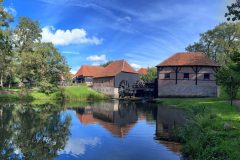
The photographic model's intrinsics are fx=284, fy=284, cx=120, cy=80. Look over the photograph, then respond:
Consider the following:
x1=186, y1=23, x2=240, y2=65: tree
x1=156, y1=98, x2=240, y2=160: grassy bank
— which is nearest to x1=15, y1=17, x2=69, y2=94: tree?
x1=186, y1=23, x2=240, y2=65: tree

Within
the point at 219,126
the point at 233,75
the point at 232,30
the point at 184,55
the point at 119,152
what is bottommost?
the point at 119,152

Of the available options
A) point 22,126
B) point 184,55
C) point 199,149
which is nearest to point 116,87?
point 184,55

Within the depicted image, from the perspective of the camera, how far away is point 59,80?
191 feet

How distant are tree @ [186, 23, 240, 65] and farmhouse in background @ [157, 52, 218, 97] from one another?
22.3 ft

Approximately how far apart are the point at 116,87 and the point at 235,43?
26314 millimetres

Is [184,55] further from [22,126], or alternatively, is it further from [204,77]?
[22,126]

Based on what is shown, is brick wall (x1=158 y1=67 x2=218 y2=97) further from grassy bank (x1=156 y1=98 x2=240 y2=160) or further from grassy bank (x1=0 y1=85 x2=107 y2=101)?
grassy bank (x1=156 y1=98 x2=240 y2=160)

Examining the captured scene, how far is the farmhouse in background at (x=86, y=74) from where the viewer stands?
260 ft

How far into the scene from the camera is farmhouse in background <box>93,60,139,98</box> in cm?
6297

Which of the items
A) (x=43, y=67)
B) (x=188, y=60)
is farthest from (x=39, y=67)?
(x=188, y=60)

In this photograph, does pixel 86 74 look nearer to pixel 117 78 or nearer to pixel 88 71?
pixel 88 71

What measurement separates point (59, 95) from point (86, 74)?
80.7 feet

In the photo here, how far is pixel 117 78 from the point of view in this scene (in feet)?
206

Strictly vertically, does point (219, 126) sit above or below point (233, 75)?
below
